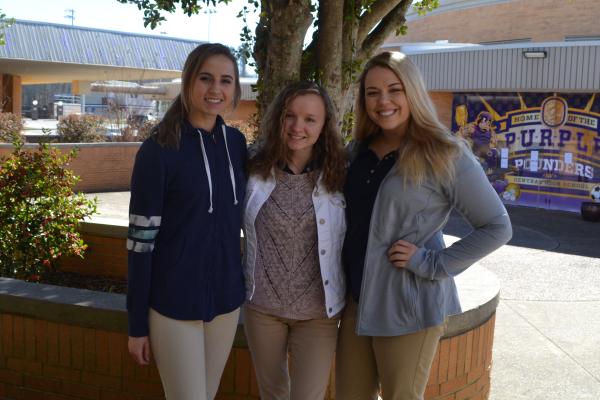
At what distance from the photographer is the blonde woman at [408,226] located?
280 centimetres

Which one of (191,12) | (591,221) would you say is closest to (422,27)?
(591,221)

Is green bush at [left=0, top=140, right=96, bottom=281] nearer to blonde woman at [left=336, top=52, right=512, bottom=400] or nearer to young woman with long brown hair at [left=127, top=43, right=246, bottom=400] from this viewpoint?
young woman with long brown hair at [left=127, top=43, right=246, bottom=400]

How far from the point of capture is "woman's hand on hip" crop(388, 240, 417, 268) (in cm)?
282

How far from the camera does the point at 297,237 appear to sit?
300cm

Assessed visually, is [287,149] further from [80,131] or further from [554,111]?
[80,131]

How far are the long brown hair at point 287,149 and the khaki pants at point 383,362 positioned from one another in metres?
0.56

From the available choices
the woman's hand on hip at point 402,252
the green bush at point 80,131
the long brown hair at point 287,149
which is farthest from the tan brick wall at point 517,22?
the woman's hand on hip at point 402,252

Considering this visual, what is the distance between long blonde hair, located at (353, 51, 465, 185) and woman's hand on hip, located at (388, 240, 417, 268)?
0.24 m

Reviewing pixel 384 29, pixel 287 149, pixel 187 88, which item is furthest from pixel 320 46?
pixel 187 88

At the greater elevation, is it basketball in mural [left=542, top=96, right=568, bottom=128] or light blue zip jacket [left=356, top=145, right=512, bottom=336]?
basketball in mural [left=542, top=96, right=568, bottom=128]

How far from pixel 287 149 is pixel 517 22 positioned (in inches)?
882

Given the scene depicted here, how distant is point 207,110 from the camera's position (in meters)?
2.89

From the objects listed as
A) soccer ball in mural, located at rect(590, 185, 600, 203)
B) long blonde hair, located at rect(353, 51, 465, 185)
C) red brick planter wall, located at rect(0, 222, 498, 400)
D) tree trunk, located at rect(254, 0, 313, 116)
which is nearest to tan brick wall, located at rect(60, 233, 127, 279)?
red brick planter wall, located at rect(0, 222, 498, 400)

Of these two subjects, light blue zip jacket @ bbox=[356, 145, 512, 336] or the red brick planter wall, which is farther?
the red brick planter wall
